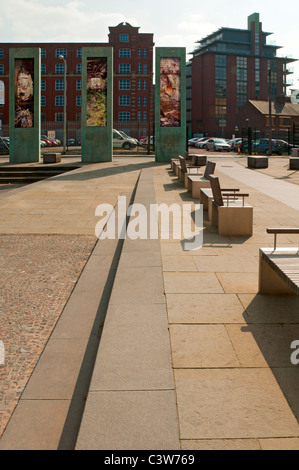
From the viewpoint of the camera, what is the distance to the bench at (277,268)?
477cm

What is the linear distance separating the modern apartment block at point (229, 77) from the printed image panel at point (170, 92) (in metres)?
65.7

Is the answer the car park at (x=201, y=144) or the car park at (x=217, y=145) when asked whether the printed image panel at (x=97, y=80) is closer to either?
the car park at (x=217, y=145)

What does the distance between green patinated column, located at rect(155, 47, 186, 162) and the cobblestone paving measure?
2295 cm

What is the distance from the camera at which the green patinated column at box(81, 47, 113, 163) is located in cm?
3111

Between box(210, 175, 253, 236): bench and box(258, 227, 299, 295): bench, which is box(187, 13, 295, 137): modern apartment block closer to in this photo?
box(210, 175, 253, 236): bench

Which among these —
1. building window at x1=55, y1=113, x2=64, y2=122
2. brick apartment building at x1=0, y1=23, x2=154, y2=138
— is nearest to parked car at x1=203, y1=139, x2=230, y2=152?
brick apartment building at x1=0, y1=23, x2=154, y2=138

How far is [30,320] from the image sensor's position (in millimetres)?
5383

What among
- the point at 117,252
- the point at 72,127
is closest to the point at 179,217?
the point at 117,252

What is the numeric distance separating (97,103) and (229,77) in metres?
72.9

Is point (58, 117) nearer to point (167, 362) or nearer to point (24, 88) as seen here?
point (24, 88)

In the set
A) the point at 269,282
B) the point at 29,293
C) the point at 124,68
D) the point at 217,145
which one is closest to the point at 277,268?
the point at 269,282

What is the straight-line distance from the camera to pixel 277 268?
5.00 m

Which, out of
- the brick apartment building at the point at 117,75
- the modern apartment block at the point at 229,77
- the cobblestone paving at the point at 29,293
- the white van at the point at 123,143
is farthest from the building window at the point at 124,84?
the cobblestone paving at the point at 29,293

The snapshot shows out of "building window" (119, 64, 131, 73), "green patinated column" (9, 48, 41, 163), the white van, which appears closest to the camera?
"green patinated column" (9, 48, 41, 163)
